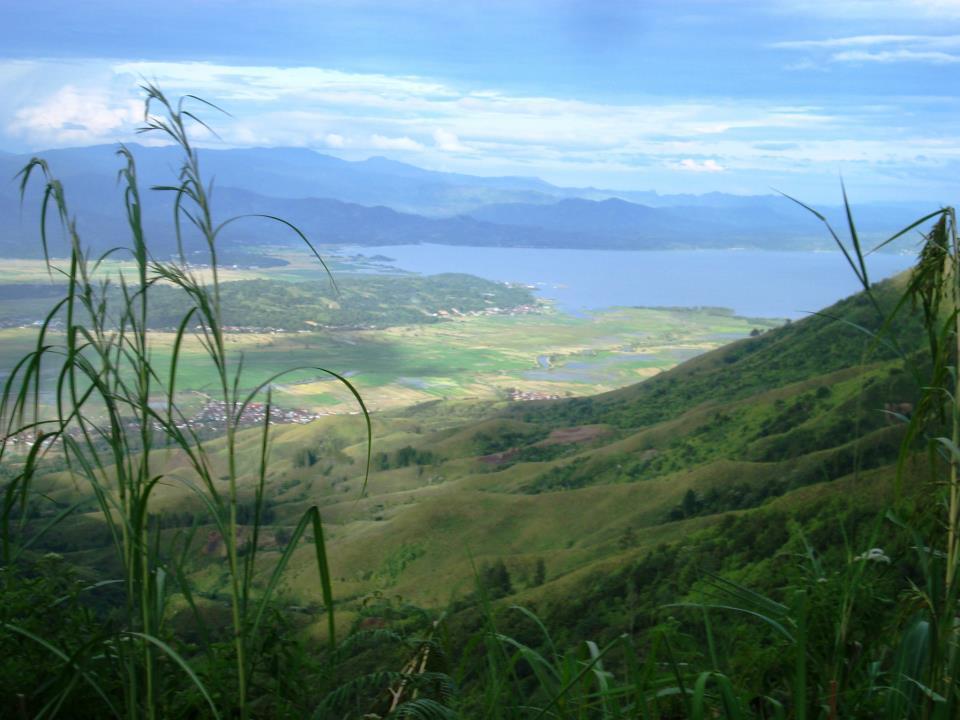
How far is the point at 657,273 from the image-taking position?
126 m

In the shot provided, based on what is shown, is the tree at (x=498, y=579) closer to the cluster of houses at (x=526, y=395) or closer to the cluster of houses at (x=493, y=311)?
the cluster of houses at (x=526, y=395)

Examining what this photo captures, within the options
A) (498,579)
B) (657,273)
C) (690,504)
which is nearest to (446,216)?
(657,273)

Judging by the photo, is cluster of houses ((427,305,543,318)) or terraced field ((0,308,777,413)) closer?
terraced field ((0,308,777,413))

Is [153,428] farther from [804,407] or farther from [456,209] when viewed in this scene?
[456,209]

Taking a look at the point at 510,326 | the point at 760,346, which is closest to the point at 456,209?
the point at 510,326

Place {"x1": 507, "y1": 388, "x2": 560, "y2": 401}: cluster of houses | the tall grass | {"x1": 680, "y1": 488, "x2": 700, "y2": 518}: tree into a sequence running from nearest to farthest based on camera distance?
1. the tall grass
2. {"x1": 680, "y1": 488, "x2": 700, "y2": 518}: tree
3. {"x1": 507, "y1": 388, "x2": 560, "y2": 401}: cluster of houses

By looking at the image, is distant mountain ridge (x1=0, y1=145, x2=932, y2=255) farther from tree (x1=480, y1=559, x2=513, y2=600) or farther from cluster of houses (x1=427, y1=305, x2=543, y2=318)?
tree (x1=480, y1=559, x2=513, y2=600)

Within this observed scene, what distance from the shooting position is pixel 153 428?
66.7 inches

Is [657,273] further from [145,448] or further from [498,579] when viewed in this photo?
[145,448]

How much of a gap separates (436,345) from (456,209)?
111m

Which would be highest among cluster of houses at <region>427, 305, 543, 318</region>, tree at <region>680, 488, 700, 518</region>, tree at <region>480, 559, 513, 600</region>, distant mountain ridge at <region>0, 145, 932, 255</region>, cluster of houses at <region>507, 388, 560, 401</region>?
distant mountain ridge at <region>0, 145, 932, 255</region>

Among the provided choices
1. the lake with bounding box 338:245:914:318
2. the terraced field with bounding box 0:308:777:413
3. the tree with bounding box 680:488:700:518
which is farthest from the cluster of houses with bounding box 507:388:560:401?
the tree with bounding box 680:488:700:518

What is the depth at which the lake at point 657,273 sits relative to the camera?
9494 centimetres

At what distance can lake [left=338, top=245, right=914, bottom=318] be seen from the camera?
94.9 metres
